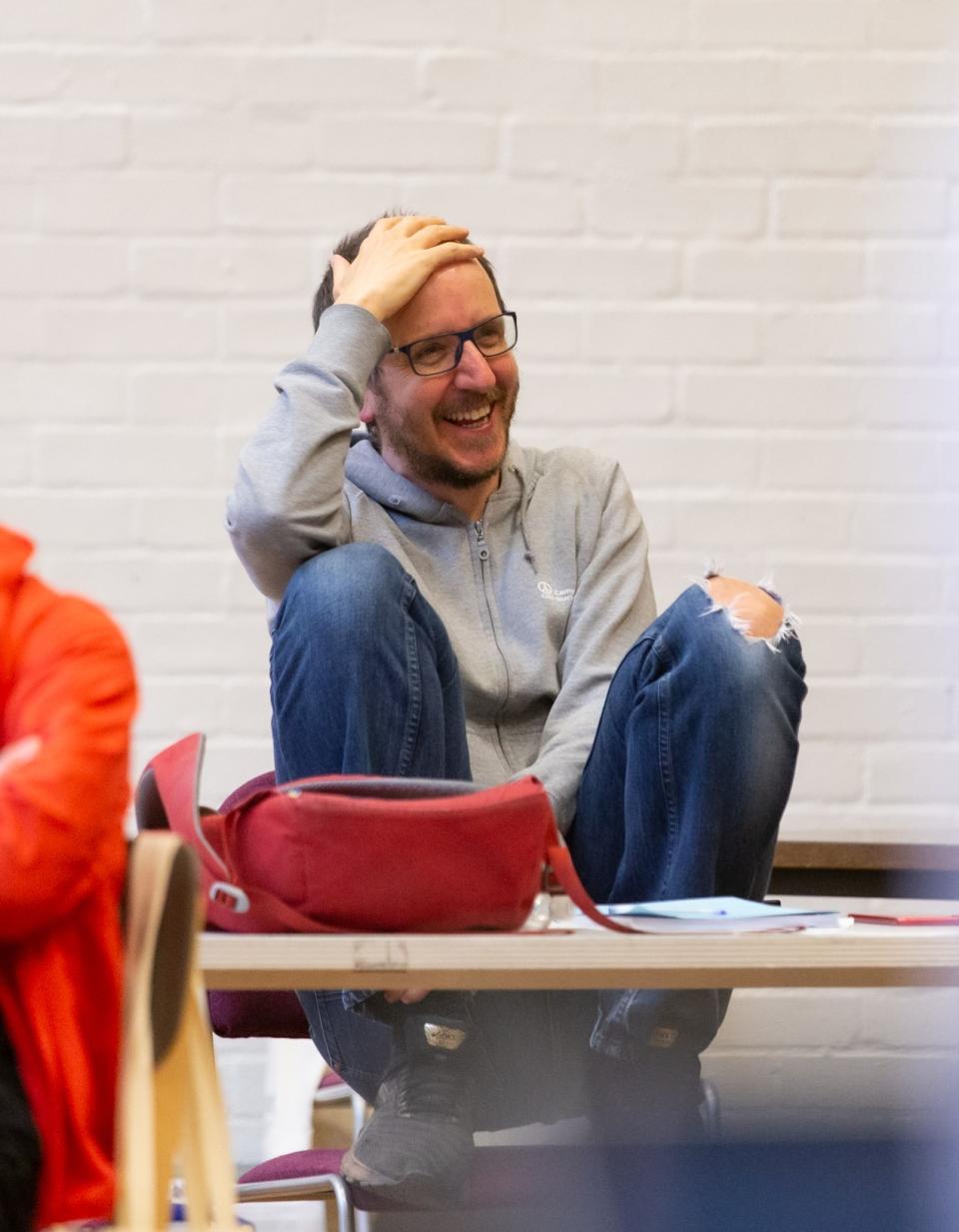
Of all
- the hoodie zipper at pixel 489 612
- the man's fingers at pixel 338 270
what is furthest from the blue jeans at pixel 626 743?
the man's fingers at pixel 338 270

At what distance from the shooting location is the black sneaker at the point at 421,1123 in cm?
137

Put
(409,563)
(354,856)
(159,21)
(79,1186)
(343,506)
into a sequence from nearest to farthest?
1. (79,1186)
2. (354,856)
3. (343,506)
4. (409,563)
5. (159,21)

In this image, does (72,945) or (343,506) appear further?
(343,506)

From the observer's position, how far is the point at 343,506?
5.37ft

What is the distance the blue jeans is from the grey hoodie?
0.14 metres

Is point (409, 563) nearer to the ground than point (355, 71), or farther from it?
nearer to the ground

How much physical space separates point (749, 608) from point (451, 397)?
1.75ft

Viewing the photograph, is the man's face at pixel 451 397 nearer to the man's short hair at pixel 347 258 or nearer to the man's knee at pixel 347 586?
the man's short hair at pixel 347 258

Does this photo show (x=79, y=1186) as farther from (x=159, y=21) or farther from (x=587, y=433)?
(x=159, y=21)

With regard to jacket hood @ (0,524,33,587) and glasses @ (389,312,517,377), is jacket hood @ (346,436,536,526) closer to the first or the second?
glasses @ (389,312,517,377)

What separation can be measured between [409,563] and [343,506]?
0.13 metres

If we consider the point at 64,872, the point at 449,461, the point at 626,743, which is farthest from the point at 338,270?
the point at 64,872

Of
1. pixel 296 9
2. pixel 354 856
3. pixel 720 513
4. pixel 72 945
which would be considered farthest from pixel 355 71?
pixel 72 945

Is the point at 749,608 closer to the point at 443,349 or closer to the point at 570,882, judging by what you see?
the point at 570,882
